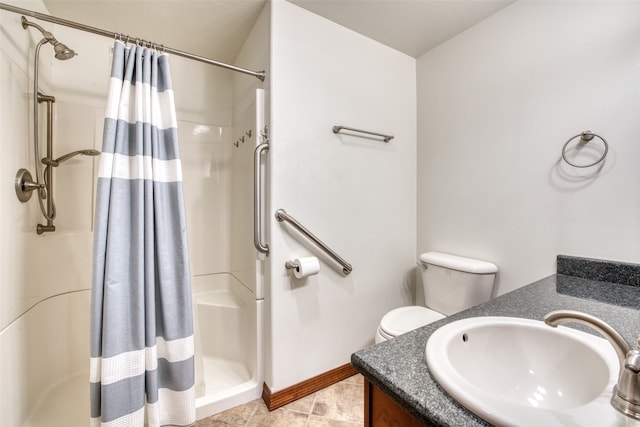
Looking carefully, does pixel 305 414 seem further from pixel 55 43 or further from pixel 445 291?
pixel 55 43

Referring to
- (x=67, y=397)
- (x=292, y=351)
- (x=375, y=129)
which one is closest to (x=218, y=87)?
(x=375, y=129)

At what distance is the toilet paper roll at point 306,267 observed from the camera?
1.35 metres

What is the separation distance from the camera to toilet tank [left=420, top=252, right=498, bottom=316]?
1.44 m

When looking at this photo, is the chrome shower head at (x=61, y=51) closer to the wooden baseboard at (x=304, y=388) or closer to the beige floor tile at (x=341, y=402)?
the wooden baseboard at (x=304, y=388)

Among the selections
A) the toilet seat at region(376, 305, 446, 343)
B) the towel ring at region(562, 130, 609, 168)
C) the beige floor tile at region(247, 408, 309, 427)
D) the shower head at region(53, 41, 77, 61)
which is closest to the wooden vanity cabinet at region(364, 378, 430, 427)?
the toilet seat at region(376, 305, 446, 343)

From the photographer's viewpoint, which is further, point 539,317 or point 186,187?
point 186,187

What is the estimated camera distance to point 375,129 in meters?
1.73

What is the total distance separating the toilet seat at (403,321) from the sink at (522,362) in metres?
0.69

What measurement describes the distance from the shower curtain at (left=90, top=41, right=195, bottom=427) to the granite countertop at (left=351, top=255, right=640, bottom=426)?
2.80 ft

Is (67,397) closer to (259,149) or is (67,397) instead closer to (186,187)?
(186,187)

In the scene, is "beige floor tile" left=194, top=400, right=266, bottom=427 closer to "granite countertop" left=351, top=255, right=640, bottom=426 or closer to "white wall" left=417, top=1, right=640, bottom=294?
"granite countertop" left=351, top=255, right=640, bottom=426

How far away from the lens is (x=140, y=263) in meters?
0.98

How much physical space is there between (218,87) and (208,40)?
1.34 feet

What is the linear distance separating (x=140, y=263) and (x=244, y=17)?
1.47 metres
